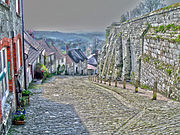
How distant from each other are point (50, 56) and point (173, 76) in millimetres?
28405

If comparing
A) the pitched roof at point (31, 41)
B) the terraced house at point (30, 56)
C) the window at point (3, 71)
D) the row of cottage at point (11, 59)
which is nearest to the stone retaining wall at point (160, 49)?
the row of cottage at point (11, 59)

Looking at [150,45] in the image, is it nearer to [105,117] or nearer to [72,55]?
[105,117]

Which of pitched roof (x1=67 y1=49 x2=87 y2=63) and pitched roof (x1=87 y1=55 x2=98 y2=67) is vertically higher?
pitched roof (x1=67 y1=49 x2=87 y2=63)

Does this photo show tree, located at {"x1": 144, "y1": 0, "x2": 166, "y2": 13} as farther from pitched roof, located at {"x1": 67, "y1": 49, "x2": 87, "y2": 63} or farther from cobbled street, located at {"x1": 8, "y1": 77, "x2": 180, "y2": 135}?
pitched roof, located at {"x1": 67, "y1": 49, "x2": 87, "y2": 63}

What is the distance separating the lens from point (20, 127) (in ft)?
20.5

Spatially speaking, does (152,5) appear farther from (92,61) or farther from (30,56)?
(92,61)

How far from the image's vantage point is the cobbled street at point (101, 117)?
5.96 metres

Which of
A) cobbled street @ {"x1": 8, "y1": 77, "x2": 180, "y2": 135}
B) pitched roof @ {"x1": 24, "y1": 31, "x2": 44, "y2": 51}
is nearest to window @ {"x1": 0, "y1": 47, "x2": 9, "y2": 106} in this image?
cobbled street @ {"x1": 8, "y1": 77, "x2": 180, "y2": 135}

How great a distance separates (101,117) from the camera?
745 cm

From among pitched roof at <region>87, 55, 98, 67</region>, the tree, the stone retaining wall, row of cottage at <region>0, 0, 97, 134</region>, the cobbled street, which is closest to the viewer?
row of cottage at <region>0, 0, 97, 134</region>

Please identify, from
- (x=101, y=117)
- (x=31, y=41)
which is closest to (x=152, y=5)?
(x=31, y=41)

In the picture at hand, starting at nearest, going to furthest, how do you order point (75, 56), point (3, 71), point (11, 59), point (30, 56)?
point (3, 71) → point (11, 59) → point (30, 56) → point (75, 56)

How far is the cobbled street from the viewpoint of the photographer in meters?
5.96

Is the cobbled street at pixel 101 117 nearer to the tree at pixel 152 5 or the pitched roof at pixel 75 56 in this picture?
the tree at pixel 152 5
